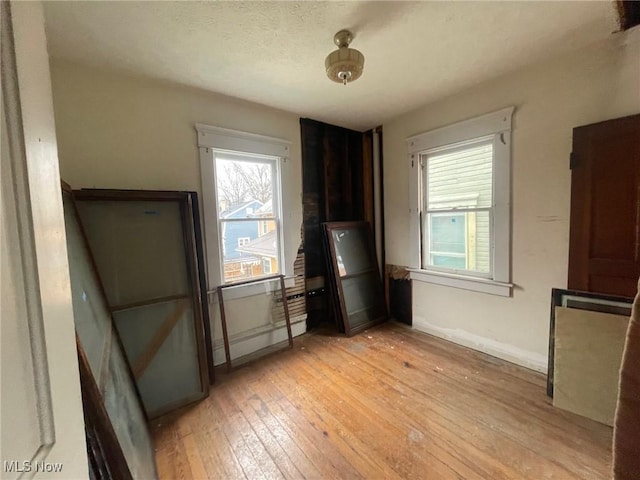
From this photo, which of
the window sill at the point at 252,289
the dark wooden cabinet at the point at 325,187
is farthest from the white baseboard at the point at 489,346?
the window sill at the point at 252,289

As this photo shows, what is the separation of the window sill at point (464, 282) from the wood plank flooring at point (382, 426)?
2.05 feet

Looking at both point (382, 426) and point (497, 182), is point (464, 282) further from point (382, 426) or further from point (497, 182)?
point (382, 426)

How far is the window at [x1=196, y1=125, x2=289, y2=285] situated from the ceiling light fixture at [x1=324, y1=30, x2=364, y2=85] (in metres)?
1.19

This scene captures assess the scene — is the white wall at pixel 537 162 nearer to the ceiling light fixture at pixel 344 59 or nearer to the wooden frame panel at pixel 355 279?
the wooden frame panel at pixel 355 279

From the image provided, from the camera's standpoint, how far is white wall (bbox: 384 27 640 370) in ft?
5.87

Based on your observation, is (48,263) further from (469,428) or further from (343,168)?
(343,168)

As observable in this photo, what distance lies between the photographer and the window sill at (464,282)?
2357mm

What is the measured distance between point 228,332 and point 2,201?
7.92ft

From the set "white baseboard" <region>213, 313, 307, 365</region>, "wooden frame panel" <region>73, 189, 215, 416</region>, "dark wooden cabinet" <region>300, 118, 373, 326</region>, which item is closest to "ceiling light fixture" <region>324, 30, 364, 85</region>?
"dark wooden cabinet" <region>300, 118, 373, 326</region>

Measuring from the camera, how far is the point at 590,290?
6.16 ft

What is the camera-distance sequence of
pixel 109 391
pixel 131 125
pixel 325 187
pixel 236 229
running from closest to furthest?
pixel 109 391
pixel 131 125
pixel 236 229
pixel 325 187

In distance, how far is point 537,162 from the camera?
2.11m

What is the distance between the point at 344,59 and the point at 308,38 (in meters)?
0.28

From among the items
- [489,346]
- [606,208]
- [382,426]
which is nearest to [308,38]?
[606,208]
